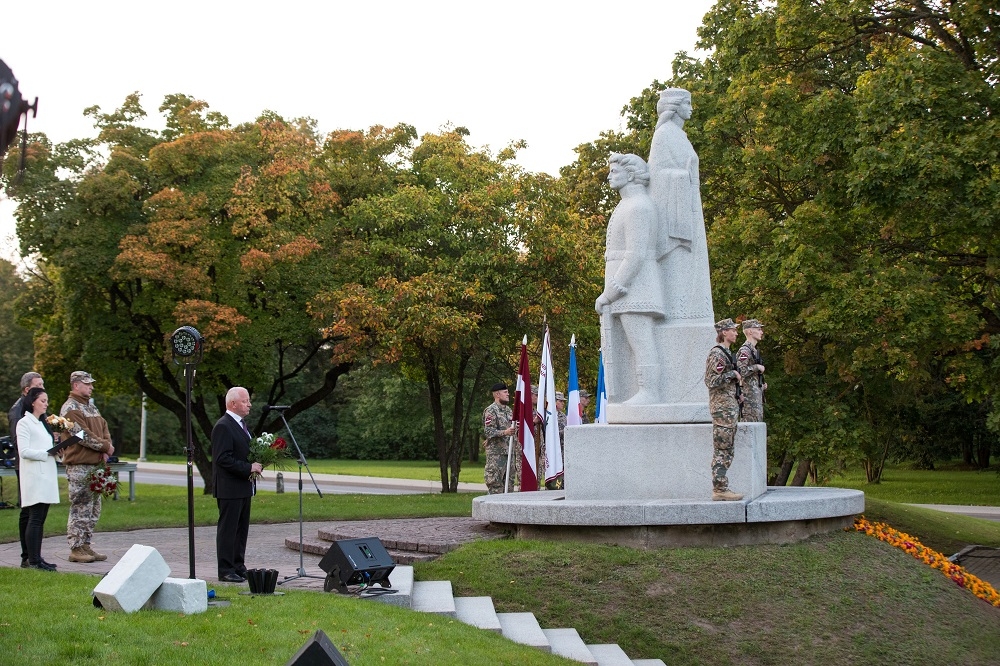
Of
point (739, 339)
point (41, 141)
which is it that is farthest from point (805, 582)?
point (41, 141)

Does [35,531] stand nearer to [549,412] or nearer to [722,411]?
[722,411]

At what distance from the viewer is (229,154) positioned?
26.5 metres

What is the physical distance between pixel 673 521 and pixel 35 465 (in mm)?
6574

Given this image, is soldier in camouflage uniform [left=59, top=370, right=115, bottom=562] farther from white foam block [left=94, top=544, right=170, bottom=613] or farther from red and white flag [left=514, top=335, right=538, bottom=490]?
red and white flag [left=514, top=335, right=538, bottom=490]

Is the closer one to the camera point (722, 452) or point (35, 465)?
point (35, 465)

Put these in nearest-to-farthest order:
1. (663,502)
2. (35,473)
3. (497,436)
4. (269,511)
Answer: (35,473) → (663,502) → (497,436) → (269,511)

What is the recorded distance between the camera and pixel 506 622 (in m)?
10.1

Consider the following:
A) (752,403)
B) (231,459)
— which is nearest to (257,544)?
(231,459)

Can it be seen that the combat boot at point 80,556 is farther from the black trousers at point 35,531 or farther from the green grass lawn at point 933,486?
the green grass lawn at point 933,486

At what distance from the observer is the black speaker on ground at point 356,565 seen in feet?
33.4

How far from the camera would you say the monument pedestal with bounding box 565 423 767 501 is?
1256 centimetres

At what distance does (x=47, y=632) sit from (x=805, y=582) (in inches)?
275

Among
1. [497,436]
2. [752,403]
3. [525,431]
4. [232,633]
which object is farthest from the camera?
[497,436]

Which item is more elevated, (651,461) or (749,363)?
(749,363)
